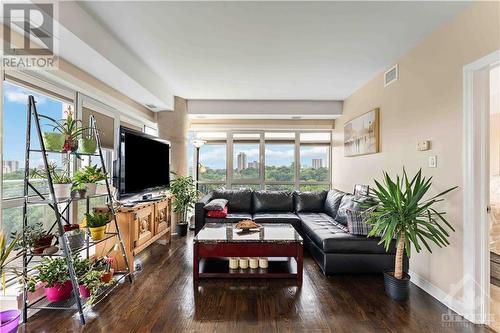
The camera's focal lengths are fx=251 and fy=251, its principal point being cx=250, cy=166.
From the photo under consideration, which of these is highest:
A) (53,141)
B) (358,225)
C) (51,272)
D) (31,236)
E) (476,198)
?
(53,141)

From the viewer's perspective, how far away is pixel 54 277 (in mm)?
2195

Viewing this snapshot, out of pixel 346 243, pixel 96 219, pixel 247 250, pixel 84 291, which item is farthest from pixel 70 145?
pixel 346 243

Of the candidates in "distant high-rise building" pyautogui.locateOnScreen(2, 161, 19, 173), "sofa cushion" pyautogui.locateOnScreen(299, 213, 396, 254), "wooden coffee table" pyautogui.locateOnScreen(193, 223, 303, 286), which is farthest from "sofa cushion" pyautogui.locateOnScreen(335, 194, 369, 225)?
"distant high-rise building" pyautogui.locateOnScreen(2, 161, 19, 173)

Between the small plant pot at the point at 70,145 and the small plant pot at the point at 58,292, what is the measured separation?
3.89 feet

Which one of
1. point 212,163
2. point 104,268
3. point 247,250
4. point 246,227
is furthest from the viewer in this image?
point 212,163

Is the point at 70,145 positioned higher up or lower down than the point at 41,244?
higher up

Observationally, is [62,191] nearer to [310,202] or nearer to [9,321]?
[9,321]

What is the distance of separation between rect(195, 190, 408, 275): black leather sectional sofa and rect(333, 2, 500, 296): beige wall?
53 centimetres

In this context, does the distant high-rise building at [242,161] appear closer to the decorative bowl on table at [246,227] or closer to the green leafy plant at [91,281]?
the decorative bowl on table at [246,227]

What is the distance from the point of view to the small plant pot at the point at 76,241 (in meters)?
2.17

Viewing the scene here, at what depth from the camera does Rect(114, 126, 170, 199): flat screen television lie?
2.92 meters

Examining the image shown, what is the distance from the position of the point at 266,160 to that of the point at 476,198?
4030mm

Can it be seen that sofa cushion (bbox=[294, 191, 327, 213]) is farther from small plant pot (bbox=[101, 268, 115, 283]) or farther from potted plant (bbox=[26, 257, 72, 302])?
potted plant (bbox=[26, 257, 72, 302])

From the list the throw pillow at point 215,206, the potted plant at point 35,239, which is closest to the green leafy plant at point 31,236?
the potted plant at point 35,239
